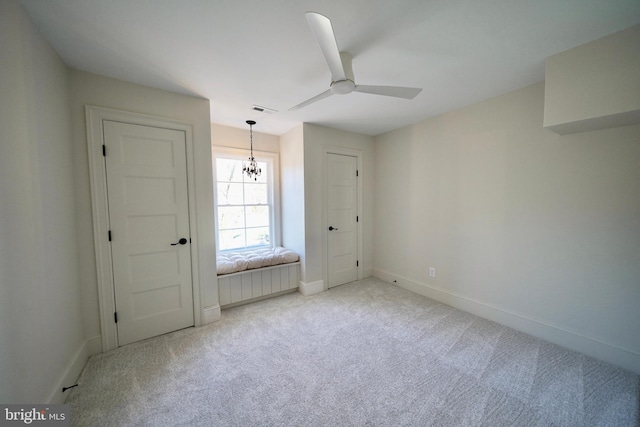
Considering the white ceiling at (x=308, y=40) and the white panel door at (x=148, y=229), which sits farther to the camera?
the white panel door at (x=148, y=229)

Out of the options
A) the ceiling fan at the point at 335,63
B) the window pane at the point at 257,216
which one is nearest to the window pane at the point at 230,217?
the window pane at the point at 257,216

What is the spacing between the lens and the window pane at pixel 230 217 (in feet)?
11.2

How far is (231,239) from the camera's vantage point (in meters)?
3.50

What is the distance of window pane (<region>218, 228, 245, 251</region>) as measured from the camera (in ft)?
11.2

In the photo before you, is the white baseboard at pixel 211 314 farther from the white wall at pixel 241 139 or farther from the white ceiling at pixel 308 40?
the white ceiling at pixel 308 40

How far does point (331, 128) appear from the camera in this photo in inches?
135

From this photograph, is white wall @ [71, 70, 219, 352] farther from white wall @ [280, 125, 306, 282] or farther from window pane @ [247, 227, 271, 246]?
white wall @ [280, 125, 306, 282]

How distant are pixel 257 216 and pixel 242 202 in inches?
13.1

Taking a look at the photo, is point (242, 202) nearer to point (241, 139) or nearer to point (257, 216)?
point (257, 216)

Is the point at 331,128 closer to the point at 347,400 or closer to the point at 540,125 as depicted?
the point at 540,125

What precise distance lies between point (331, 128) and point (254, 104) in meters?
1.26

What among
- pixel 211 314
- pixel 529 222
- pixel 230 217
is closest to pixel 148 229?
pixel 211 314

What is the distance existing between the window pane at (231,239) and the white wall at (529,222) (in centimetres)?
261

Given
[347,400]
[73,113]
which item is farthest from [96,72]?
[347,400]
